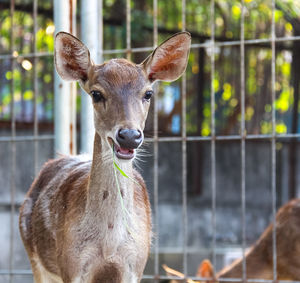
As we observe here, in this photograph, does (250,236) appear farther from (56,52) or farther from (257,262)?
(56,52)

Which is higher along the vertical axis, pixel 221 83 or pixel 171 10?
pixel 171 10

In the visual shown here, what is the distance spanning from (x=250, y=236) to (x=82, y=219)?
5.77 meters

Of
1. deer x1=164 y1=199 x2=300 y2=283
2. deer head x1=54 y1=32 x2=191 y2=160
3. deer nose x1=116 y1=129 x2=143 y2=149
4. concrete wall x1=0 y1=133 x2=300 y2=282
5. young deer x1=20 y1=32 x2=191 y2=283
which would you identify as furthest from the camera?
concrete wall x1=0 y1=133 x2=300 y2=282

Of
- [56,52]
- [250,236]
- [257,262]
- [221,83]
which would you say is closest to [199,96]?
[221,83]

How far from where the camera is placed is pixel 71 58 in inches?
143

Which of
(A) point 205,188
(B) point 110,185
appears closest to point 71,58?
(B) point 110,185

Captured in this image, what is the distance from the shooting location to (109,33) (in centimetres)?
849

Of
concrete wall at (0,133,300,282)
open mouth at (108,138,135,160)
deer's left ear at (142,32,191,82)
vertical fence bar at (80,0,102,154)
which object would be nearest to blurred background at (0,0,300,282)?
concrete wall at (0,133,300,282)

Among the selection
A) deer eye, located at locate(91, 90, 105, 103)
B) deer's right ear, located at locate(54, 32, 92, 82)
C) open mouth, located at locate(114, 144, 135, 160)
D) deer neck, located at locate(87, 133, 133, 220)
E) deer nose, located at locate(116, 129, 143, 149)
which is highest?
deer's right ear, located at locate(54, 32, 92, 82)

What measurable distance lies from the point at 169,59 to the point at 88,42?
4.95ft

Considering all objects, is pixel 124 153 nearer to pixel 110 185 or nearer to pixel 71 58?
pixel 110 185

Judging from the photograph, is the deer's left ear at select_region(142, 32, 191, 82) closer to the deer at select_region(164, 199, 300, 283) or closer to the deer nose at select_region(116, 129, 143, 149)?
the deer nose at select_region(116, 129, 143, 149)

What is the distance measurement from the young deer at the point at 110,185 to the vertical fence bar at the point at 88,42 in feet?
4.32

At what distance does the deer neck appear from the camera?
340 cm
